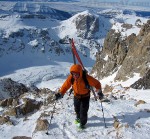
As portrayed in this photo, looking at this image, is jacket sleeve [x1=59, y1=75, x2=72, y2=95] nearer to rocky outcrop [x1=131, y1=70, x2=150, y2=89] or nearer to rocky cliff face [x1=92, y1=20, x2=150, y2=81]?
rocky outcrop [x1=131, y1=70, x2=150, y2=89]

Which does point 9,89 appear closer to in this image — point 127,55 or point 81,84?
point 81,84

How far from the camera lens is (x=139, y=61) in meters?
55.4

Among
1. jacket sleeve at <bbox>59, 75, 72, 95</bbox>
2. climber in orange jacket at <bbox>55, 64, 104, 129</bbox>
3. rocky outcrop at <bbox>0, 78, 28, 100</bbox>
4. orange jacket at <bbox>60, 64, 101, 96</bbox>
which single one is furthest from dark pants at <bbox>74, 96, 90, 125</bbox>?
rocky outcrop at <bbox>0, 78, 28, 100</bbox>

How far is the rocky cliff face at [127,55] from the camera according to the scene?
2137 inches

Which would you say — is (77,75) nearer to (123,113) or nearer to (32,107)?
(123,113)

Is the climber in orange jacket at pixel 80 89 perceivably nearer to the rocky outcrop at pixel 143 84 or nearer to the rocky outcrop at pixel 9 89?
the rocky outcrop at pixel 9 89

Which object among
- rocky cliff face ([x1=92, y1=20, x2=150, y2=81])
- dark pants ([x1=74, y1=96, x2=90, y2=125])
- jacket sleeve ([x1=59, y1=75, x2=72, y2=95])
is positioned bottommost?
rocky cliff face ([x1=92, y1=20, x2=150, y2=81])

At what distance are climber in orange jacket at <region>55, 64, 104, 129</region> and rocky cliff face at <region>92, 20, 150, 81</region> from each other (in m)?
34.7

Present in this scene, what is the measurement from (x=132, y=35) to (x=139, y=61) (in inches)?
643

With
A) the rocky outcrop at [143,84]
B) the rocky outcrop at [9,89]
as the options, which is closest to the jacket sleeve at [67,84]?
the rocky outcrop at [9,89]

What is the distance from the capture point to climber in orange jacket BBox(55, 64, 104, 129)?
13469 millimetres

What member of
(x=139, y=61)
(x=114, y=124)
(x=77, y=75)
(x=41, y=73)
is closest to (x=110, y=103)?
(x=114, y=124)

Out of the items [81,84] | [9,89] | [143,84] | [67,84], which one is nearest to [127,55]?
[143,84]

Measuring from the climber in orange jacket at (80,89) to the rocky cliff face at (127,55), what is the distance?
A: 34.7 meters
